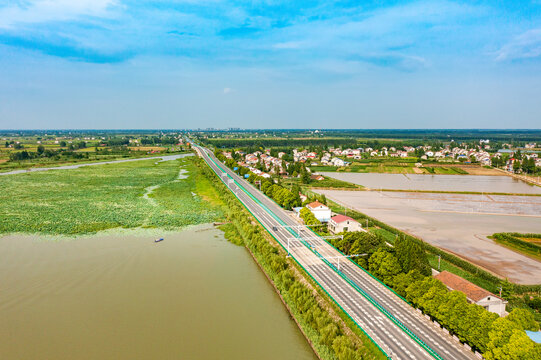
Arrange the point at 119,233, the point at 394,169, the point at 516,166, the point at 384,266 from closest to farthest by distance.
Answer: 1. the point at 384,266
2. the point at 119,233
3. the point at 516,166
4. the point at 394,169

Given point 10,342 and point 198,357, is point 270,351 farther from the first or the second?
point 10,342

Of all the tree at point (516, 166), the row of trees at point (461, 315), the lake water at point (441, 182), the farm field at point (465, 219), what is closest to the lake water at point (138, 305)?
the row of trees at point (461, 315)

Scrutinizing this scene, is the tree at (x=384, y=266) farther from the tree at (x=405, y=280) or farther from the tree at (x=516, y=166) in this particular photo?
the tree at (x=516, y=166)

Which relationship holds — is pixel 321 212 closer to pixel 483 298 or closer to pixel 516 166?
pixel 483 298

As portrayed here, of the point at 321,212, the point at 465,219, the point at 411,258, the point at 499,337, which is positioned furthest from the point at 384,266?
the point at 465,219

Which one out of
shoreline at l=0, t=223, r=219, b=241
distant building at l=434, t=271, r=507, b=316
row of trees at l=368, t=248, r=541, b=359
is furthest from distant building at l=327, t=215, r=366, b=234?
shoreline at l=0, t=223, r=219, b=241

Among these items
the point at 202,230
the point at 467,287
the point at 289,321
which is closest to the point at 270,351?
the point at 289,321
